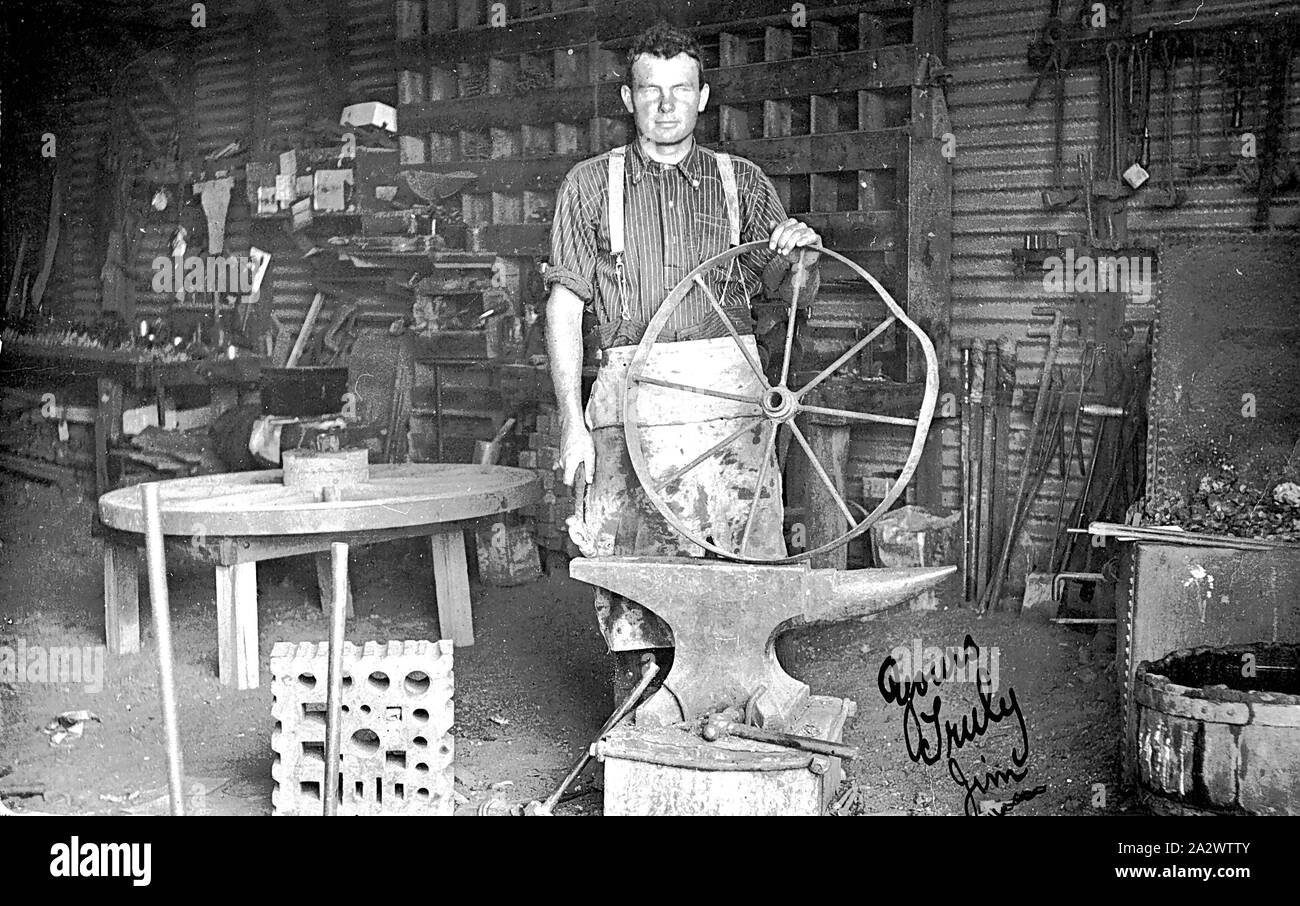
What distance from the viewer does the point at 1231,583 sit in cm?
419

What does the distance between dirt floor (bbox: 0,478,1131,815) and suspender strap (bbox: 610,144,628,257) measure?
5.87ft

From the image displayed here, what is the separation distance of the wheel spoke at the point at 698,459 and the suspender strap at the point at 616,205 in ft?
2.39

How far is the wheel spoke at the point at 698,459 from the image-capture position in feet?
14.0

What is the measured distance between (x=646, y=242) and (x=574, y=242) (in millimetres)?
239

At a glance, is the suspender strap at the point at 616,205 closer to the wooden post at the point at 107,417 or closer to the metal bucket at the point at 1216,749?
the metal bucket at the point at 1216,749

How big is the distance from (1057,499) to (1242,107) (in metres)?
1.78

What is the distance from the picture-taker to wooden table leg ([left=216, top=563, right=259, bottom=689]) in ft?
18.1

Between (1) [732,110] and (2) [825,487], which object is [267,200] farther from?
(2) [825,487]

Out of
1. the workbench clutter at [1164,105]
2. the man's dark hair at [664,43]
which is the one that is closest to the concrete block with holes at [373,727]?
the man's dark hair at [664,43]

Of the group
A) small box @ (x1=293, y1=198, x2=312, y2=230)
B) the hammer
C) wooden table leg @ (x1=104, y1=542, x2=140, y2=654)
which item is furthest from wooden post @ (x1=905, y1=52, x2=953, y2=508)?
small box @ (x1=293, y1=198, x2=312, y2=230)

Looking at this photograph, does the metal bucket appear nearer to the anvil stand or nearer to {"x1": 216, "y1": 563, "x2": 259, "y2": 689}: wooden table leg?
the anvil stand

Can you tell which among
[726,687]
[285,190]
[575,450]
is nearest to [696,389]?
[575,450]
